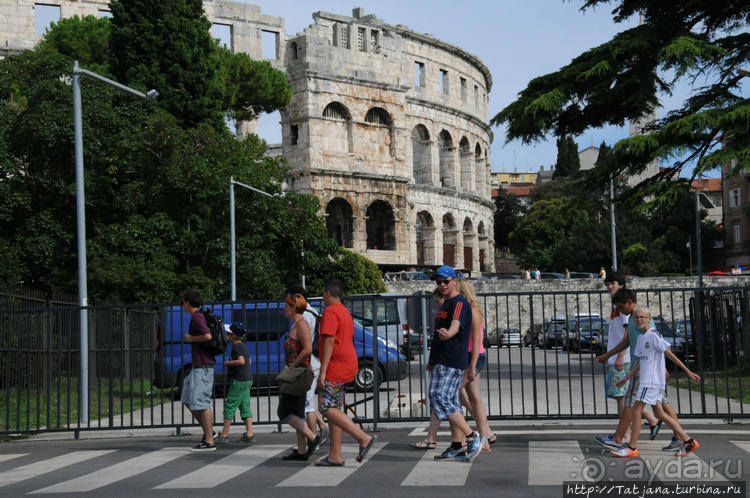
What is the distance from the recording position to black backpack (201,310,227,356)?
10.3 metres

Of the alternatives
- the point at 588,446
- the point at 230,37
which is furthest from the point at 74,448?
the point at 230,37

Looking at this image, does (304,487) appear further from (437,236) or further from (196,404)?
(437,236)

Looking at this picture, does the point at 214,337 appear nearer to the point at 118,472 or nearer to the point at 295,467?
the point at 118,472

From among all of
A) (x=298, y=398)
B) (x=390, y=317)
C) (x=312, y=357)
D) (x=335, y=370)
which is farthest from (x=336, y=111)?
(x=335, y=370)

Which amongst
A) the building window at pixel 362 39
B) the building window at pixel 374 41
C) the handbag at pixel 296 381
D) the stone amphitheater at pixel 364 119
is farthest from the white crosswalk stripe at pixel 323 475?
the building window at pixel 374 41

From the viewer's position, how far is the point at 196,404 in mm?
10195

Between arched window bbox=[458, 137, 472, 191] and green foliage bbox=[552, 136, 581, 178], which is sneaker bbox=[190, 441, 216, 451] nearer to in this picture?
arched window bbox=[458, 137, 472, 191]

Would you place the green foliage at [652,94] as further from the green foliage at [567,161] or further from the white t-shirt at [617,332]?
the green foliage at [567,161]

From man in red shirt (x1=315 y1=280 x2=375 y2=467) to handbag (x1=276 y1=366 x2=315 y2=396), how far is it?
0.40 metres

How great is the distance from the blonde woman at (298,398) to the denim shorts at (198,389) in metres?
1.33

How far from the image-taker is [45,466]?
31.1ft

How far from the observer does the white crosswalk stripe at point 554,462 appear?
7602 mm

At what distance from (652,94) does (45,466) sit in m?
19.2

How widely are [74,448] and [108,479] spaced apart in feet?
9.54
